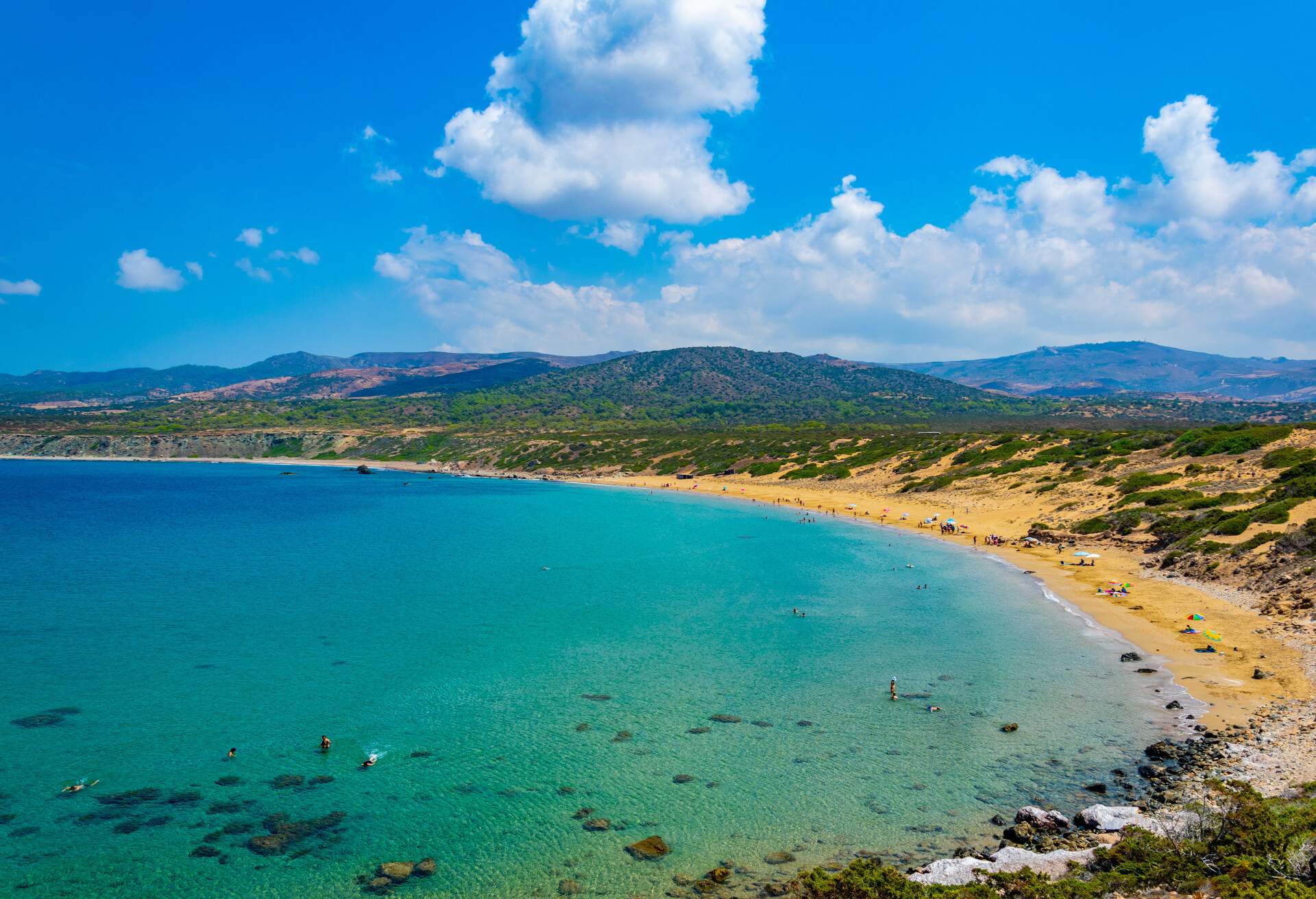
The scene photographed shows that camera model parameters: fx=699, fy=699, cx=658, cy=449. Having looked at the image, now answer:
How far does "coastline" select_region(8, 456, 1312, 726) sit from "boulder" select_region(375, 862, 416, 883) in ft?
83.0

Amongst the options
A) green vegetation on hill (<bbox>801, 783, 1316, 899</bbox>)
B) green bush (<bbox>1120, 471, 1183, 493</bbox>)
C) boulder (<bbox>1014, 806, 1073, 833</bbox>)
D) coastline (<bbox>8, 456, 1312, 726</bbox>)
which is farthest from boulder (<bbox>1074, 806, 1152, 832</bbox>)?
green bush (<bbox>1120, 471, 1183, 493</bbox>)

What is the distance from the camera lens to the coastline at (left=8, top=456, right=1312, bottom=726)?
2564 cm

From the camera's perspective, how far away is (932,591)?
4500cm

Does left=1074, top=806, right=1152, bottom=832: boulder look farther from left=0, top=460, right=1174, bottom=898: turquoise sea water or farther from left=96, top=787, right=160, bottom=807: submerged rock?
left=96, top=787, right=160, bottom=807: submerged rock

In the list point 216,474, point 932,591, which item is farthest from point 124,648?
point 216,474

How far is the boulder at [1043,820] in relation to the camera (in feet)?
57.5

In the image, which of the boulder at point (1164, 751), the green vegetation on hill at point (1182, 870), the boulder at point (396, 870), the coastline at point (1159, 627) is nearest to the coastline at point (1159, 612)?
the coastline at point (1159, 627)

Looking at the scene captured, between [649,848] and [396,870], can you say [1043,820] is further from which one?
[396,870]

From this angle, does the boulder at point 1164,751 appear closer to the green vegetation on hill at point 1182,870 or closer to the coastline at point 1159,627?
the coastline at point 1159,627

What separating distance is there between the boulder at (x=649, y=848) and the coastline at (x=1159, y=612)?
19139 millimetres

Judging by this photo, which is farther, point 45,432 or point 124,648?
point 45,432

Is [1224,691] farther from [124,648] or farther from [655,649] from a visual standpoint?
[124,648]

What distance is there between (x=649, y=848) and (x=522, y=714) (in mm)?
9527

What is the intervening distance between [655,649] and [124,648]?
972 inches
